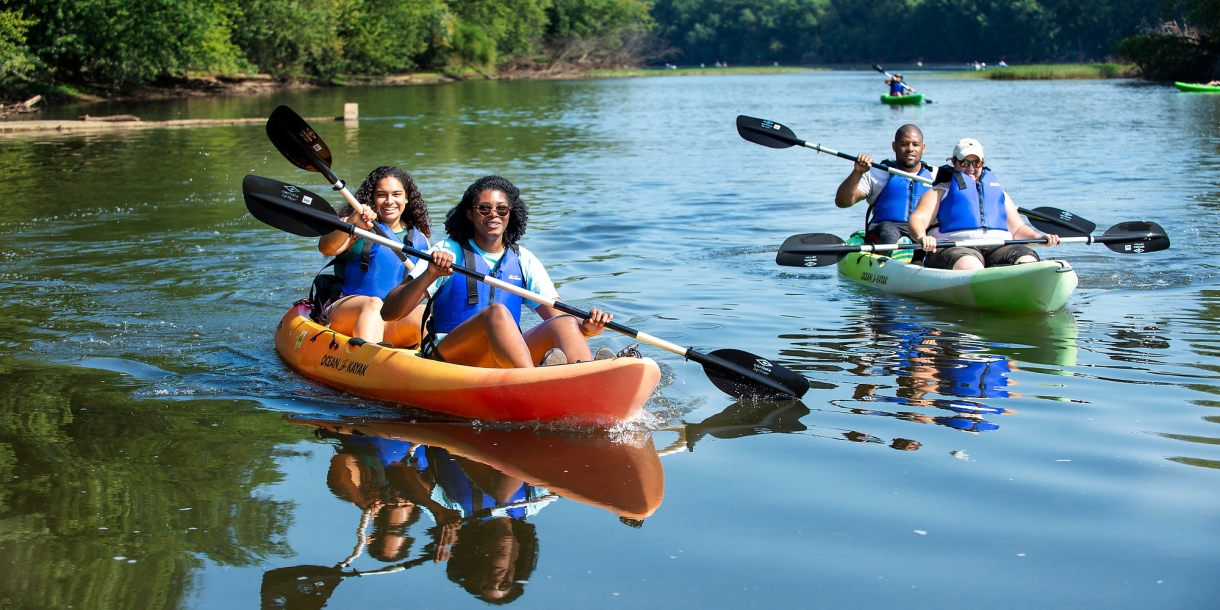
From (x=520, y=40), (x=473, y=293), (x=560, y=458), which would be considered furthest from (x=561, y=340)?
(x=520, y=40)

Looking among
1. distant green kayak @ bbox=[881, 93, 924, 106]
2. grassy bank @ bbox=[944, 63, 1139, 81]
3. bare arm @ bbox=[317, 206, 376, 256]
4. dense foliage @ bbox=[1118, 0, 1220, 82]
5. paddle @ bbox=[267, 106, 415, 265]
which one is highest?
dense foliage @ bbox=[1118, 0, 1220, 82]

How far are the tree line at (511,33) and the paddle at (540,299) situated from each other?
25.4 metres

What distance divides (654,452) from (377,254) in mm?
2069

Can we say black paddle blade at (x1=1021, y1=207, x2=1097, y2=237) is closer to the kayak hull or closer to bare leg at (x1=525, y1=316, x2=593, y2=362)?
the kayak hull

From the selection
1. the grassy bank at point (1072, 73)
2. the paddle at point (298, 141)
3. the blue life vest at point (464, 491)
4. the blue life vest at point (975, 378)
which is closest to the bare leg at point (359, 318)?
the paddle at point (298, 141)

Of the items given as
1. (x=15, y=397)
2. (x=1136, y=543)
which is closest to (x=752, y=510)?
(x=1136, y=543)

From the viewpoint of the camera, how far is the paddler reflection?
11.1 ft

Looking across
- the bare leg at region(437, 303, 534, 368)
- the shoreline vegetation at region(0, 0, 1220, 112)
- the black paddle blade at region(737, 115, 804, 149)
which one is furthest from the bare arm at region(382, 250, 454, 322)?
the shoreline vegetation at region(0, 0, 1220, 112)

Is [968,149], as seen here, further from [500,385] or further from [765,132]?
[500,385]

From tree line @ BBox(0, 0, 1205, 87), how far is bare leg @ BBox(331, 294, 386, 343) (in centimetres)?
2547

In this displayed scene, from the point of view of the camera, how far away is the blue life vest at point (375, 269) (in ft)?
19.3

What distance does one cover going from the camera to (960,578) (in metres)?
3.29

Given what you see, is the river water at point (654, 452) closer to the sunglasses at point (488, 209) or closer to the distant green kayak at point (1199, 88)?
the sunglasses at point (488, 209)

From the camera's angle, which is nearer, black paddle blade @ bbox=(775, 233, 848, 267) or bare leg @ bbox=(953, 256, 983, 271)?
bare leg @ bbox=(953, 256, 983, 271)
